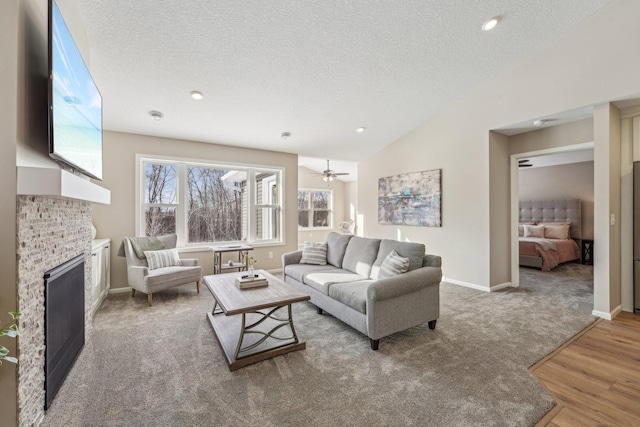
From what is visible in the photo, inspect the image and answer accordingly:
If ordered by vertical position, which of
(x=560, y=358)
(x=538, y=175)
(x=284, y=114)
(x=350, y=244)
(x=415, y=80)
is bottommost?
(x=560, y=358)

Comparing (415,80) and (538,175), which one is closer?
(415,80)

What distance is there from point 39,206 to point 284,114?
3201 mm

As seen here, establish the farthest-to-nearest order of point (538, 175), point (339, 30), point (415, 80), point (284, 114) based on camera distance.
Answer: point (538, 175), point (284, 114), point (415, 80), point (339, 30)

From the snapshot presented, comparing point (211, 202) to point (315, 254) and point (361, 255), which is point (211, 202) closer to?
point (315, 254)

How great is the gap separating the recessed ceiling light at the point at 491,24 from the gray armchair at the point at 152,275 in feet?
15.4

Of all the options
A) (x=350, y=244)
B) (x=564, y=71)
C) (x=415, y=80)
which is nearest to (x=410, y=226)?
(x=350, y=244)

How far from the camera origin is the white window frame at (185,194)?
4461 mm

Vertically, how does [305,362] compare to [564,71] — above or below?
below

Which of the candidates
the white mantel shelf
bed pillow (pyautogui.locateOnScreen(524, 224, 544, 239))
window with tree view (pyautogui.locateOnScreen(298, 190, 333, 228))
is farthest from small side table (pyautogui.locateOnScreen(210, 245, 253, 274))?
bed pillow (pyautogui.locateOnScreen(524, 224, 544, 239))

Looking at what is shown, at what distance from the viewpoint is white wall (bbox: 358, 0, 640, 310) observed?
9.95ft

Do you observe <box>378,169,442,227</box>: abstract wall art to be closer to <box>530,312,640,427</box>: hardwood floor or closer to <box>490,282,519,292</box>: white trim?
<box>490,282,519,292</box>: white trim

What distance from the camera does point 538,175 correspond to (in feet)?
24.0

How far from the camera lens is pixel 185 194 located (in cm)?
485

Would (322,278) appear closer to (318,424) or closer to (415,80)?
(318,424)
